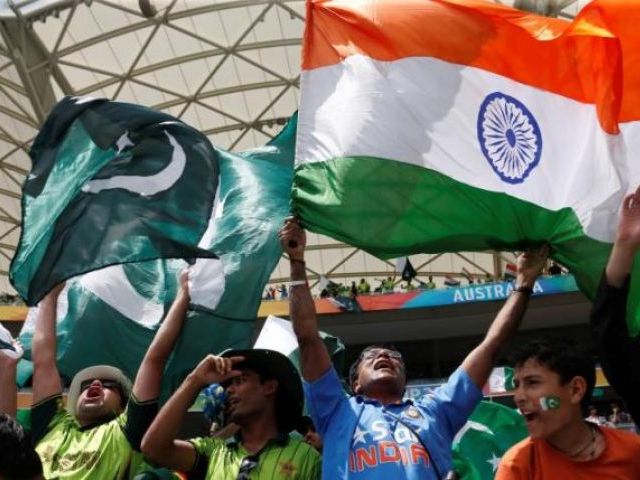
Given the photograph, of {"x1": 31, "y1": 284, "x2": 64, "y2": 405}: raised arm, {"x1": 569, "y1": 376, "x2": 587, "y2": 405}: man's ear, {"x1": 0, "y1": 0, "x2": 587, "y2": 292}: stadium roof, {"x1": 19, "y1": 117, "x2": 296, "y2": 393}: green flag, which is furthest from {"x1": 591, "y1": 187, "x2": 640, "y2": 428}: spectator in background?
{"x1": 0, "y1": 0, "x2": 587, "y2": 292}: stadium roof

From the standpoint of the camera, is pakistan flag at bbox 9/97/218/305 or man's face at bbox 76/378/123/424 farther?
pakistan flag at bbox 9/97/218/305

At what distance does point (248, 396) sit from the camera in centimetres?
434

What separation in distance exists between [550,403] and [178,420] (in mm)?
1530

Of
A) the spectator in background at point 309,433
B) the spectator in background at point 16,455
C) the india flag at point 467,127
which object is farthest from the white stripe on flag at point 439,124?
the spectator in background at point 16,455

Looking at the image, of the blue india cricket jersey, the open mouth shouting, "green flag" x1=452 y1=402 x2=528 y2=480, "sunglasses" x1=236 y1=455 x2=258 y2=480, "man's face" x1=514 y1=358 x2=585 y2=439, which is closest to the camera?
"man's face" x1=514 y1=358 x2=585 y2=439

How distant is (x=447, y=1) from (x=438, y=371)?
2889cm

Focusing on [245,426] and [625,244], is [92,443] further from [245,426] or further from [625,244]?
[625,244]

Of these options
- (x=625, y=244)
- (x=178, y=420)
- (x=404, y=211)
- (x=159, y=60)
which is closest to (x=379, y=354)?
(x=404, y=211)

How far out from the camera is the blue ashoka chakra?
462cm


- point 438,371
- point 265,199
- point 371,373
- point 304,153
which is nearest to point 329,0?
point 304,153

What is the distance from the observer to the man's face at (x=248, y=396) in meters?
4.30

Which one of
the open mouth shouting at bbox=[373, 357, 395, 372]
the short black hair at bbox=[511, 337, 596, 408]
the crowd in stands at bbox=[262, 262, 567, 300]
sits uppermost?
the crowd in stands at bbox=[262, 262, 567, 300]

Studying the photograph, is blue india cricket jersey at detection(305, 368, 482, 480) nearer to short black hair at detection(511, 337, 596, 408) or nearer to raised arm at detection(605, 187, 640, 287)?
short black hair at detection(511, 337, 596, 408)

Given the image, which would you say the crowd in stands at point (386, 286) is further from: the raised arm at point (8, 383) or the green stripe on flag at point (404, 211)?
the raised arm at point (8, 383)
